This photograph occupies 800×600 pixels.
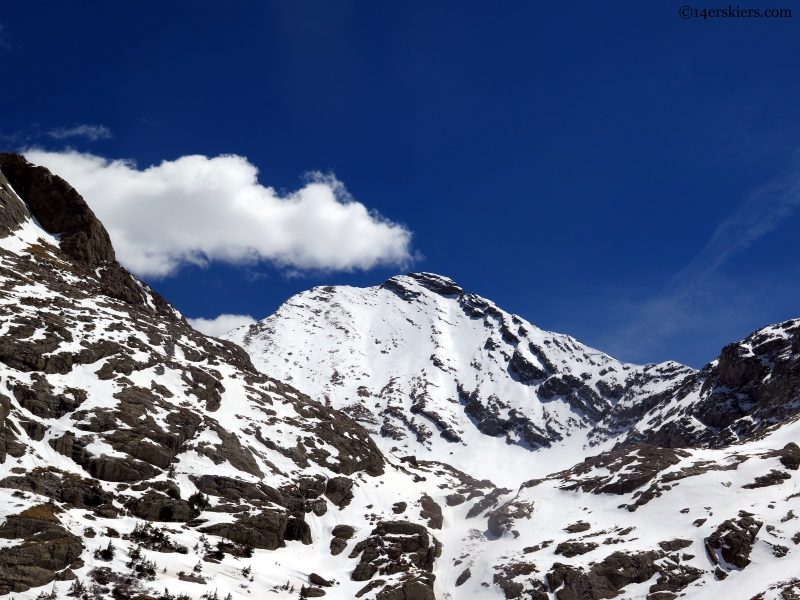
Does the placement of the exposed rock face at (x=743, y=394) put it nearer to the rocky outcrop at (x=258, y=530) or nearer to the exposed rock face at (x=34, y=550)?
the rocky outcrop at (x=258, y=530)

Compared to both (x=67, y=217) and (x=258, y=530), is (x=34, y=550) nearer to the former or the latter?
(x=258, y=530)

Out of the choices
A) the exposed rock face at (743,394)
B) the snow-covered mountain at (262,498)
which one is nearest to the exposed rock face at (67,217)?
the snow-covered mountain at (262,498)

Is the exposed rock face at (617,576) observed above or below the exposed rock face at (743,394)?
below

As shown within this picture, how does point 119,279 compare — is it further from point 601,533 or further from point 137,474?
point 601,533

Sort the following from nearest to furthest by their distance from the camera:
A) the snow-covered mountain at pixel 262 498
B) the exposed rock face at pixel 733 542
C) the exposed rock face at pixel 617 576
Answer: the snow-covered mountain at pixel 262 498 < the exposed rock face at pixel 617 576 < the exposed rock face at pixel 733 542

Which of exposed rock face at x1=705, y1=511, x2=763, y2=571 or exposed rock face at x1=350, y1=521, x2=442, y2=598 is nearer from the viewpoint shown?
exposed rock face at x1=705, y1=511, x2=763, y2=571

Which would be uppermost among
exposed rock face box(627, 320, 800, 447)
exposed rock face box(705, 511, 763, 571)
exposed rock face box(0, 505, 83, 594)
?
exposed rock face box(627, 320, 800, 447)

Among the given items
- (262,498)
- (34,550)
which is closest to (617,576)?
(262,498)

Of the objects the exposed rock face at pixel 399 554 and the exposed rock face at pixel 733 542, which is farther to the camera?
the exposed rock face at pixel 399 554

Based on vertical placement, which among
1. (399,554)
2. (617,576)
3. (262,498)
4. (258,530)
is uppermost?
(262,498)

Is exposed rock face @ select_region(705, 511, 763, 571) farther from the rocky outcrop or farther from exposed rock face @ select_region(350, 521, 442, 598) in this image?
the rocky outcrop

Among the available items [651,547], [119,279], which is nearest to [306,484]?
[651,547]

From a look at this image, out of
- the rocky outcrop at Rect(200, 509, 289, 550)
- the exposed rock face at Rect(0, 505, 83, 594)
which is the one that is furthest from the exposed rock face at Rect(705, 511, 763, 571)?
the exposed rock face at Rect(0, 505, 83, 594)

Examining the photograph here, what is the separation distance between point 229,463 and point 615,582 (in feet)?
137
